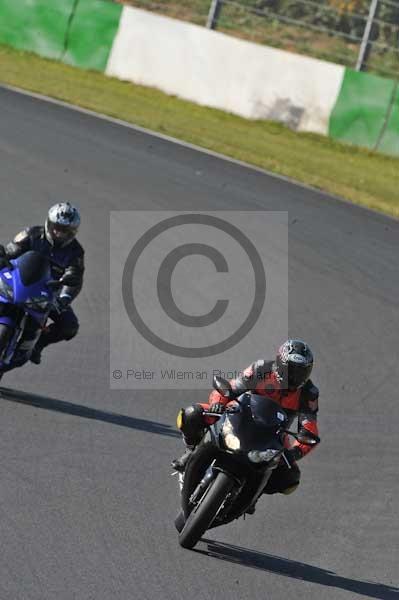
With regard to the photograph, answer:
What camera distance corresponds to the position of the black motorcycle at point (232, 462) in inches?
271

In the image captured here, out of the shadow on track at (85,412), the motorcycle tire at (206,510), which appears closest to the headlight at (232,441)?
the motorcycle tire at (206,510)

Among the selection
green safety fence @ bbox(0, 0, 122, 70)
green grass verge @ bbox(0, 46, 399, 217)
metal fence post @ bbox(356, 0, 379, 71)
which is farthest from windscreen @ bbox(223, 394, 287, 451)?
green safety fence @ bbox(0, 0, 122, 70)

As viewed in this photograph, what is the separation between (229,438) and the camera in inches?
272

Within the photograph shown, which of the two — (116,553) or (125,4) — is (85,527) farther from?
(125,4)

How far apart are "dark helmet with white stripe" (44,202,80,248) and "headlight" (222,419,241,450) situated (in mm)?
3043

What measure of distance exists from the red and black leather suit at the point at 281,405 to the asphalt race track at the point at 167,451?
546 millimetres

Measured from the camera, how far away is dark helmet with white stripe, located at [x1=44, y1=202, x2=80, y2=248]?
9.43 meters

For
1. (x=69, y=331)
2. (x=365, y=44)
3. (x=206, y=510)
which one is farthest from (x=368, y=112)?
(x=206, y=510)

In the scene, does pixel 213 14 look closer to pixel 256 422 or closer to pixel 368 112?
pixel 368 112

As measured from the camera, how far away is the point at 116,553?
6.73 meters

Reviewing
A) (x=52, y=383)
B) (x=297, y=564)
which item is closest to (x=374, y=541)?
(x=297, y=564)

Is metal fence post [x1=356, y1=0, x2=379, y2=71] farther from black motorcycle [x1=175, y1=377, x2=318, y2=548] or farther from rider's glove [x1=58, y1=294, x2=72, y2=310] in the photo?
black motorcycle [x1=175, y1=377, x2=318, y2=548]

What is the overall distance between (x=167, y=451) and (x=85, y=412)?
84 centimetres

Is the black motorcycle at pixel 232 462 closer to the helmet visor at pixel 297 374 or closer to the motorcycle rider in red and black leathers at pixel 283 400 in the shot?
the motorcycle rider in red and black leathers at pixel 283 400
